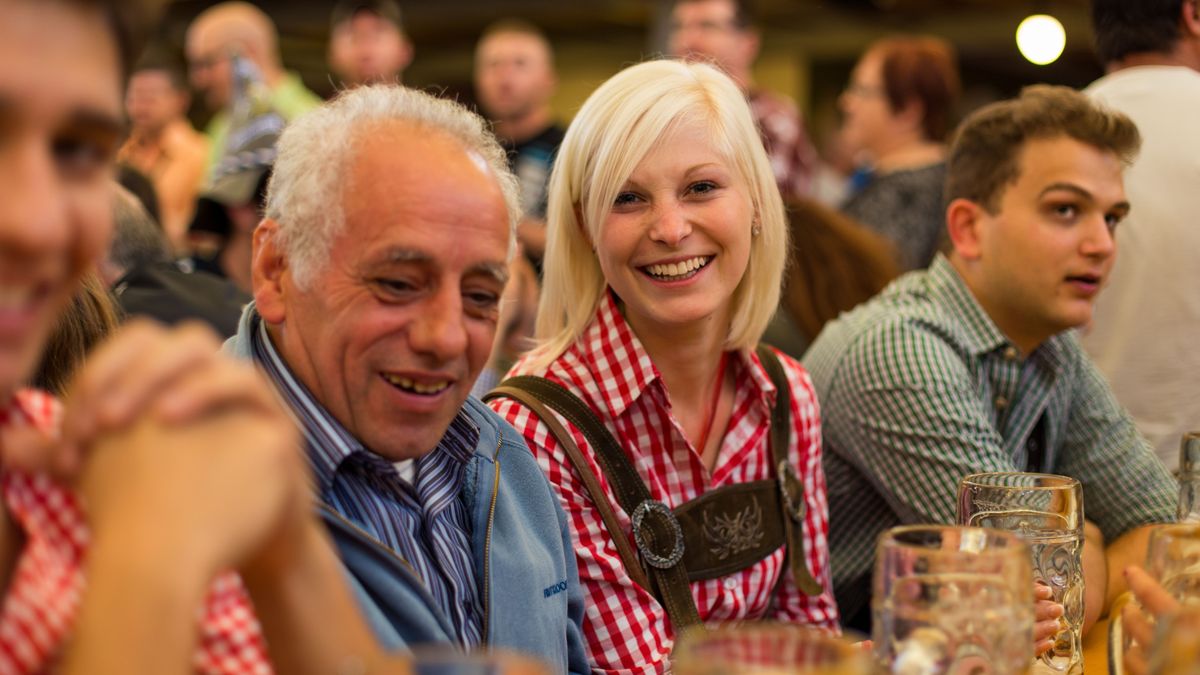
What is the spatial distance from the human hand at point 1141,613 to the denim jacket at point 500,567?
650 mm

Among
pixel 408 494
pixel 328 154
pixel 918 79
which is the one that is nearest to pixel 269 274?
pixel 328 154

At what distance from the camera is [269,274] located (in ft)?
4.77

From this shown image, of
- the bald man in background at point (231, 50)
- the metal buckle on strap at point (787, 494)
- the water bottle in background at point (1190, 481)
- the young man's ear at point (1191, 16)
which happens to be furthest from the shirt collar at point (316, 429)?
the bald man in background at point (231, 50)

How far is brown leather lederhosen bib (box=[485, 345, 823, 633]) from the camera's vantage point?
192 centimetres

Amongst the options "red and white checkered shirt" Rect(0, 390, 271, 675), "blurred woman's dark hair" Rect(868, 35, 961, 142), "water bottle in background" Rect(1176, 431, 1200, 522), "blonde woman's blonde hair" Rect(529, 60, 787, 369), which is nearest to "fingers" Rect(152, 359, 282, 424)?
"red and white checkered shirt" Rect(0, 390, 271, 675)

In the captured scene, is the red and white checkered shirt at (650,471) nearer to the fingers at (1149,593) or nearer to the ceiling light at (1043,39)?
the fingers at (1149,593)

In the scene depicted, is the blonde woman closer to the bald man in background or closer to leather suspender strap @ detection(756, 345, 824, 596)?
leather suspender strap @ detection(756, 345, 824, 596)

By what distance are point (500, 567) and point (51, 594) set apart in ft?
2.58

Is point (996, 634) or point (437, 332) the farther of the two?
point (437, 332)

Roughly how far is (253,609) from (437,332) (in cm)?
51

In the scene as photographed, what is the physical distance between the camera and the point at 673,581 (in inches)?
76.7

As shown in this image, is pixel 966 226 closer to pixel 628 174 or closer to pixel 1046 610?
pixel 628 174

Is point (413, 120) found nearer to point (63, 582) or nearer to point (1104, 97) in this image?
point (63, 582)

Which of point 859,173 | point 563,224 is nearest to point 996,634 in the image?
point 563,224
